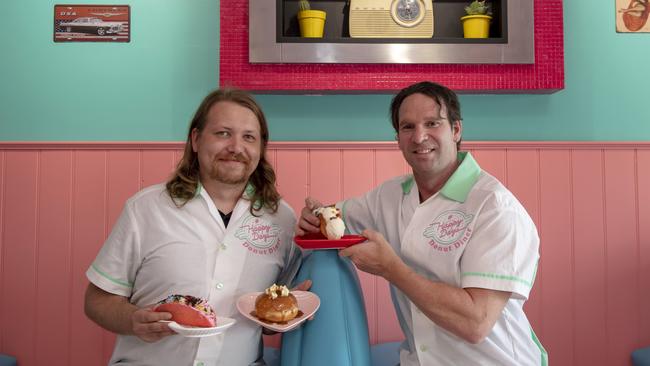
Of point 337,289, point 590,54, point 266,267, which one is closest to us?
point 337,289

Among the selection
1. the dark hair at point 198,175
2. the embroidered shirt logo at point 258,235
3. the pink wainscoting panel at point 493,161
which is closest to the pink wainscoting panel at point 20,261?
the dark hair at point 198,175

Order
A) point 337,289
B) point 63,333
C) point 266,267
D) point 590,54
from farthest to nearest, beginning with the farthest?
point 590,54 < point 63,333 < point 266,267 < point 337,289

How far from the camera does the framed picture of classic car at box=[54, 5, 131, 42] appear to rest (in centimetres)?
270

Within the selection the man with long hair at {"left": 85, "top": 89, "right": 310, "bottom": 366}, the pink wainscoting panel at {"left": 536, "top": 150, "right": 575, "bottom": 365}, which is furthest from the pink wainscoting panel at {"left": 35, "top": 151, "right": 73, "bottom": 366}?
the pink wainscoting panel at {"left": 536, "top": 150, "right": 575, "bottom": 365}

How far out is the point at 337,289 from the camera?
1.73 m

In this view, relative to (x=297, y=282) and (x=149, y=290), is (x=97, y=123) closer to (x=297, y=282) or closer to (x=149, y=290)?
(x=149, y=290)

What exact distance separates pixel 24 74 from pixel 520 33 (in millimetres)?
2630

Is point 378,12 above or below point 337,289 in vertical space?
above

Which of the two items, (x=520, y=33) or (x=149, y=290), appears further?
(x=520, y=33)

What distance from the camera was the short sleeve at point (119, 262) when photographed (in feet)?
5.98

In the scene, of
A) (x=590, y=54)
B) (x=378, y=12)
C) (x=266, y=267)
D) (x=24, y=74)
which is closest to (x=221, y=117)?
(x=266, y=267)

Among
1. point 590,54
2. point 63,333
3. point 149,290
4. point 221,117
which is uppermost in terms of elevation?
point 590,54

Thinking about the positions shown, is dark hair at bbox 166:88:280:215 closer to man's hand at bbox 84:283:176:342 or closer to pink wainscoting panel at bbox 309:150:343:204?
man's hand at bbox 84:283:176:342

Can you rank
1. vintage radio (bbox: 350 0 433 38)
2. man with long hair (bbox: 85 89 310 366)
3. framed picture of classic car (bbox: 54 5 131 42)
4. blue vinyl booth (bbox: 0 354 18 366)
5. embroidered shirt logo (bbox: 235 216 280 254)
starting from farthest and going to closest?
framed picture of classic car (bbox: 54 5 131 42)
vintage radio (bbox: 350 0 433 38)
blue vinyl booth (bbox: 0 354 18 366)
embroidered shirt logo (bbox: 235 216 280 254)
man with long hair (bbox: 85 89 310 366)
